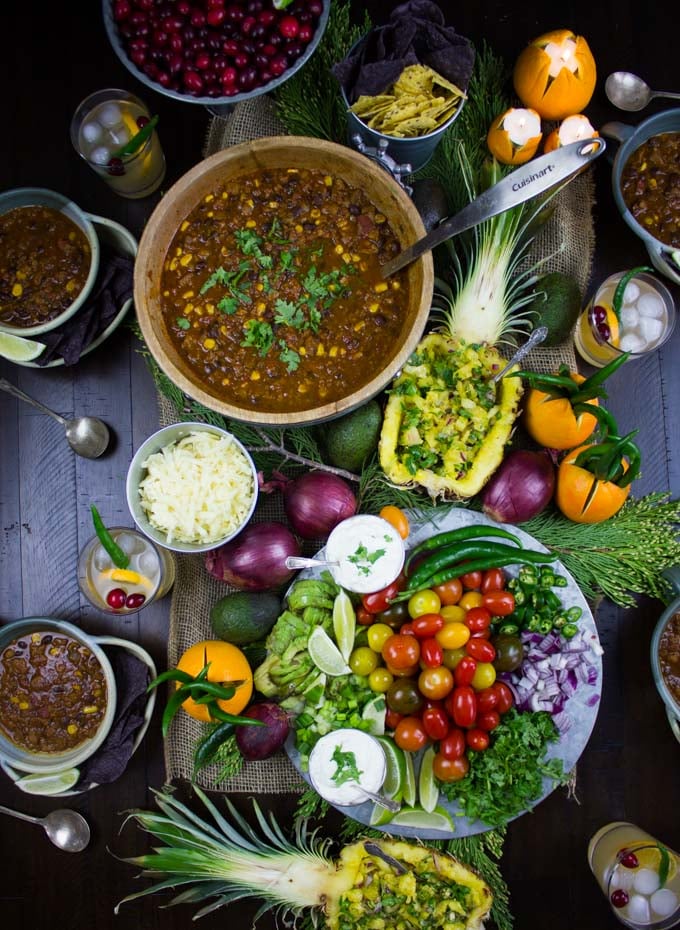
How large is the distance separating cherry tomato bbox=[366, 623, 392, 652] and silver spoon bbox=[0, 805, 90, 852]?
1.25m

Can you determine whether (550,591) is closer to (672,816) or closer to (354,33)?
(672,816)

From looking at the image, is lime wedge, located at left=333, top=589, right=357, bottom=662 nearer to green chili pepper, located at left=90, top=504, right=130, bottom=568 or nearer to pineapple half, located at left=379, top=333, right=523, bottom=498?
pineapple half, located at left=379, top=333, right=523, bottom=498

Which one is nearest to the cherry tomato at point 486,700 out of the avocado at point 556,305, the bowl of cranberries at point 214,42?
the avocado at point 556,305

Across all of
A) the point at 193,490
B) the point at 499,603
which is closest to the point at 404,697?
the point at 499,603

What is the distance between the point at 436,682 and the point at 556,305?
1300 millimetres

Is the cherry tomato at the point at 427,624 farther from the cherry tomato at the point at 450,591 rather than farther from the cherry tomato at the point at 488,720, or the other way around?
the cherry tomato at the point at 488,720

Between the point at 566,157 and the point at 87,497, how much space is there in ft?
6.35

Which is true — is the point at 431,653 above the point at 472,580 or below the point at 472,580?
below

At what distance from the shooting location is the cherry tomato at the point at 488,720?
95.0 inches

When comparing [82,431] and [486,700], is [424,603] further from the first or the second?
[82,431]

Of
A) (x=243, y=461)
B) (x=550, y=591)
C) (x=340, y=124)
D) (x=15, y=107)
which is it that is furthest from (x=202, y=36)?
(x=550, y=591)

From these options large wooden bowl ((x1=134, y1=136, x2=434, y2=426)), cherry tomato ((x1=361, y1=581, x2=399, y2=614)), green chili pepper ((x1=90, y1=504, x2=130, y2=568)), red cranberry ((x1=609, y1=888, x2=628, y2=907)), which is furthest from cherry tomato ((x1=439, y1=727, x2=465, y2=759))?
green chili pepper ((x1=90, y1=504, x2=130, y2=568))

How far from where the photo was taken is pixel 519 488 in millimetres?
2506

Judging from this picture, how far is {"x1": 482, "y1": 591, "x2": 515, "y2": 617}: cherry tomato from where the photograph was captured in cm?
246
